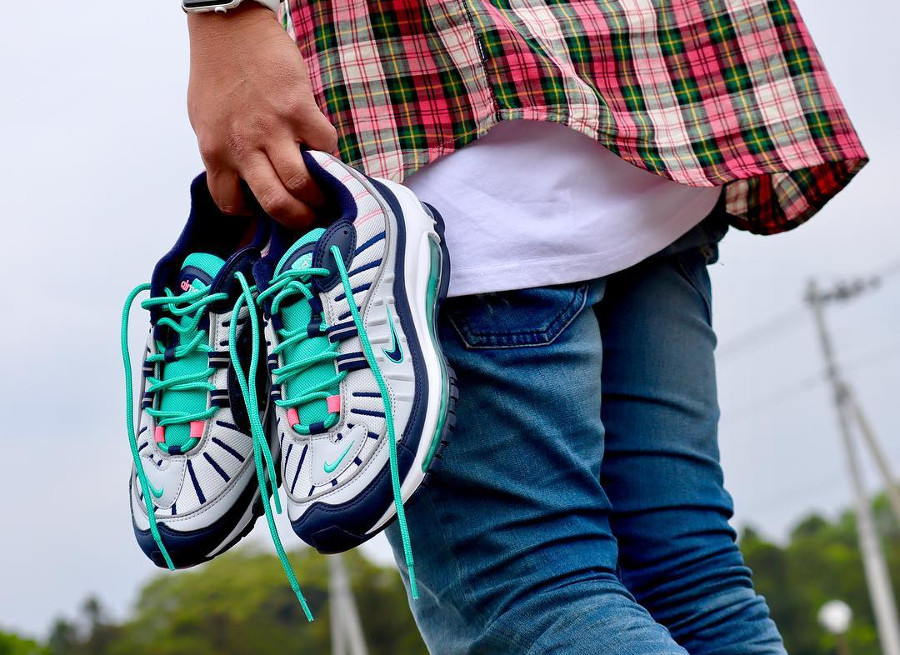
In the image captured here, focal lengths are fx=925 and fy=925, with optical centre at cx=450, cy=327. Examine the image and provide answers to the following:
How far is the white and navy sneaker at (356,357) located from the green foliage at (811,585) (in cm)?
3049

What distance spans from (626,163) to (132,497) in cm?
70

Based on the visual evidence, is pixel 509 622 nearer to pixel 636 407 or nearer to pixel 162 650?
pixel 636 407

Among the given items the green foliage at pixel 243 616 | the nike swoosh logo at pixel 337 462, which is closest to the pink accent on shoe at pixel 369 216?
the nike swoosh logo at pixel 337 462

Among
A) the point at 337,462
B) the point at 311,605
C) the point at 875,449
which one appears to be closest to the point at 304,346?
the point at 337,462

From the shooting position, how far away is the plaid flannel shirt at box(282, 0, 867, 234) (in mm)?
1047

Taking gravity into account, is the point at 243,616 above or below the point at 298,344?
below

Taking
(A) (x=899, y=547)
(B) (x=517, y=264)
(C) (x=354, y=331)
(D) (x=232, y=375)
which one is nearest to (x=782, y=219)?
(B) (x=517, y=264)

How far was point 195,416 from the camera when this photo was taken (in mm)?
999

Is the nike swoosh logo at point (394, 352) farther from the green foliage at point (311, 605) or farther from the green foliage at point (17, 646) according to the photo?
the green foliage at point (311, 605)

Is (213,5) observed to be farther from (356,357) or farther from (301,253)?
(356,357)

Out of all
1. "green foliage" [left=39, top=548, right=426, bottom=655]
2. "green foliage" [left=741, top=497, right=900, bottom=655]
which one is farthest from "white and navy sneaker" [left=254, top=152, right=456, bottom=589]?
"green foliage" [left=39, top=548, right=426, bottom=655]

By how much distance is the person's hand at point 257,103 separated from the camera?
979mm

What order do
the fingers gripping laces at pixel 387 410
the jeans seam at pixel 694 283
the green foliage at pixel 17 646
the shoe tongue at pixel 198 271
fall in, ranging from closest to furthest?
the fingers gripping laces at pixel 387 410
the shoe tongue at pixel 198 271
the jeans seam at pixel 694 283
the green foliage at pixel 17 646

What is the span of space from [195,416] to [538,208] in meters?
0.44
